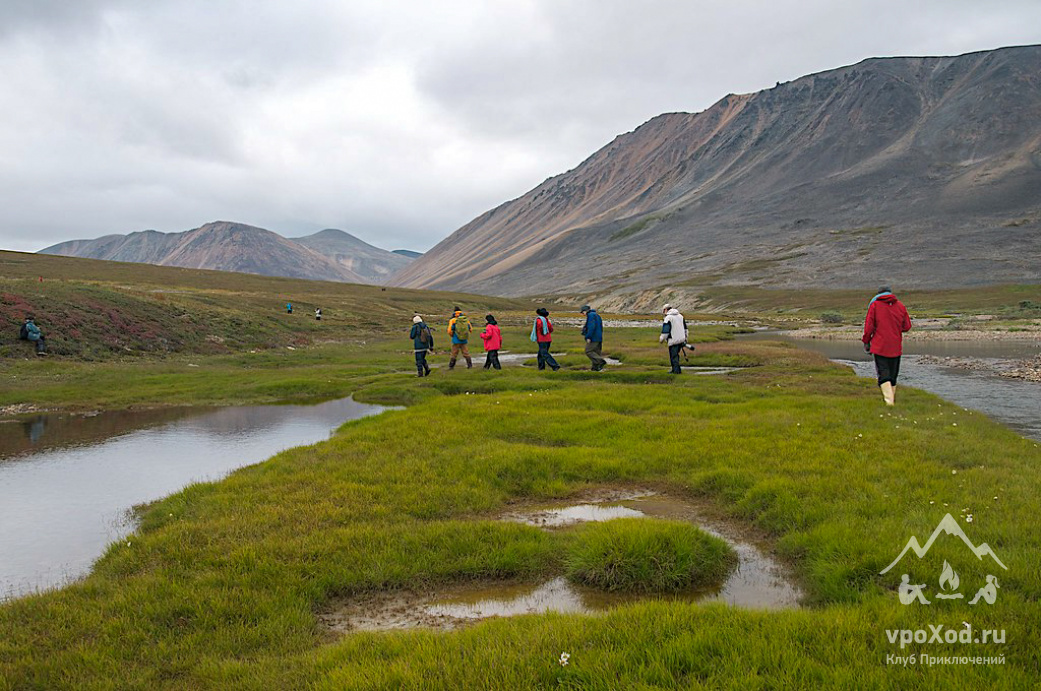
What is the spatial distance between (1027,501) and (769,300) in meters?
134

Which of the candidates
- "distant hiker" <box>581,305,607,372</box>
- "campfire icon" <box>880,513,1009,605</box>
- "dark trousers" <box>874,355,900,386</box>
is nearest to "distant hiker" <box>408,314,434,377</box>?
"distant hiker" <box>581,305,607,372</box>

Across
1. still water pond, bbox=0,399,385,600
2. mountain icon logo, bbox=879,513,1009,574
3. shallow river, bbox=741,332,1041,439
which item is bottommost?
→ still water pond, bbox=0,399,385,600

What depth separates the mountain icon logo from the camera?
6.84 meters

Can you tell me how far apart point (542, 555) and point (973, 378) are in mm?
27106

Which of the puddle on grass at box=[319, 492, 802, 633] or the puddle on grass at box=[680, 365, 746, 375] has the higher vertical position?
the puddle on grass at box=[680, 365, 746, 375]

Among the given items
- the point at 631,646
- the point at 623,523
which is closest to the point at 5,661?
the point at 631,646

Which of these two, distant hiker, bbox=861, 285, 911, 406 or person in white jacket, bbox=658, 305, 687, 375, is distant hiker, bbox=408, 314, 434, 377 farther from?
distant hiker, bbox=861, 285, 911, 406

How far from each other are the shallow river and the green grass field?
136 inches

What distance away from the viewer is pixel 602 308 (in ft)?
575

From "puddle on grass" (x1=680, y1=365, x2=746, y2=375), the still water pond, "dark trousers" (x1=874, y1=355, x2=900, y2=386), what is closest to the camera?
the still water pond

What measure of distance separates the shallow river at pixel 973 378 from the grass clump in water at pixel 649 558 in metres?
12.4

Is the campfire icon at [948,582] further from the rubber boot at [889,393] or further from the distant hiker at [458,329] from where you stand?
the distant hiker at [458,329]

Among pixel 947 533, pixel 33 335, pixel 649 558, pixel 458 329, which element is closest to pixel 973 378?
pixel 458 329

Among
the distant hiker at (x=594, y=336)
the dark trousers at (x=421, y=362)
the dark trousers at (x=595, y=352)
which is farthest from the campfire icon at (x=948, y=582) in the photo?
the dark trousers at (x=421, y=362)
